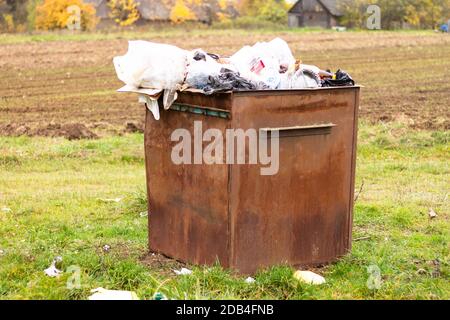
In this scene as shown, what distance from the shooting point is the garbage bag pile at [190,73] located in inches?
219

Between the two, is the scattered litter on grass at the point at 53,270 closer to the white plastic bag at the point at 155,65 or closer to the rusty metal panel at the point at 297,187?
the rusty metal panel at the point at 297,187

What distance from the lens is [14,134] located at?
497 inches

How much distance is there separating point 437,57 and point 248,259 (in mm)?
23156

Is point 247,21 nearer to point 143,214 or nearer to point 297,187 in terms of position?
point 143,214

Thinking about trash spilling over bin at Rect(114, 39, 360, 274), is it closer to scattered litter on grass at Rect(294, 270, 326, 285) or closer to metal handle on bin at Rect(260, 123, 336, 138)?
metal handle on bin at Rect(260, 123, 336, 138)

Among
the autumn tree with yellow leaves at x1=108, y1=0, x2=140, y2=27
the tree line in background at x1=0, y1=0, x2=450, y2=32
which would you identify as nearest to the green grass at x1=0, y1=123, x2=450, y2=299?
the tree line in background at x1=0, y1=0, x2=450, y2=32

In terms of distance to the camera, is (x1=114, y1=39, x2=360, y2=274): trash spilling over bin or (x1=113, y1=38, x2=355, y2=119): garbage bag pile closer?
(x1=114, y1=39, x2=360, y2=274): trash spilling over bin

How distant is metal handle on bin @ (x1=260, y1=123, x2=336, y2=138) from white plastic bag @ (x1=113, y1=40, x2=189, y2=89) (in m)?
0.80

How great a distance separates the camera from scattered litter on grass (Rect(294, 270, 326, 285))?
5.41 meters

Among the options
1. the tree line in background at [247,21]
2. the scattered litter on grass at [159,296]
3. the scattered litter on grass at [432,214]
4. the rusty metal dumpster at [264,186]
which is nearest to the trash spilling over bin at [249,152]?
the rusty metal dumpster at [264,186]

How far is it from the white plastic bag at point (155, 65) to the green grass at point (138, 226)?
1350mm

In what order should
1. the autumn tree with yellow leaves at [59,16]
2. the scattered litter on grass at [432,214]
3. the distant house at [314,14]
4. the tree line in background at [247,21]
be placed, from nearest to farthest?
the scattered litter on grass at [432,214]
the tree line in background at [247,21]
the autumn tree with yellow leaves at [59,16]
the distant house at [314,14]

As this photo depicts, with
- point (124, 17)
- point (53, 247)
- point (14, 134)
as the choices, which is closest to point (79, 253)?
point (53, 247)
